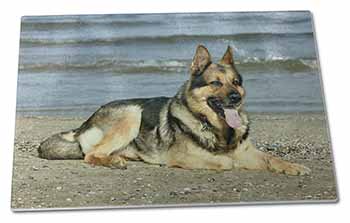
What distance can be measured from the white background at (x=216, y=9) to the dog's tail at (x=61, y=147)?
11 cm

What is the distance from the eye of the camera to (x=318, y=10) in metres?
1.94

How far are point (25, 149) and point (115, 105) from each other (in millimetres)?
326

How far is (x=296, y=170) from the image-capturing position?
165 centimetres

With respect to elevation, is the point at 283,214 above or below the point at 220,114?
below

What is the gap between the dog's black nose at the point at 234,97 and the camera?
5.69ft

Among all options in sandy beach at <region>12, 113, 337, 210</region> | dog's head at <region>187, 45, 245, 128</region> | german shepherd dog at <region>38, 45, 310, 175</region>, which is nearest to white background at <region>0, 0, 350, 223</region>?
sandy beach at <region>12, 113, 337, 210</region>

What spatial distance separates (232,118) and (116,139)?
1.29 ft

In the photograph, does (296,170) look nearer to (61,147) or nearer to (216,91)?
(216,91)

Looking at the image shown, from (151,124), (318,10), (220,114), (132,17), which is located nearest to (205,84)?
(220,114)

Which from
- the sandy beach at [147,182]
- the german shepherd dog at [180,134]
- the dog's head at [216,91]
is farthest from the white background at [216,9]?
the dog's head at [216,91]

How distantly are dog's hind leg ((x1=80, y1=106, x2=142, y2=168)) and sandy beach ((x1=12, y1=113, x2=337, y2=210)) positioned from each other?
0.10 ft

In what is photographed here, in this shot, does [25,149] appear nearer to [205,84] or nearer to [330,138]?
[205,84]

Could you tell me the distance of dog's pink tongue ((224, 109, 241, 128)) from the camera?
171 centimetres

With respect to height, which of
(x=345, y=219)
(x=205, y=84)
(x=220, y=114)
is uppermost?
(x=205, y=84)
